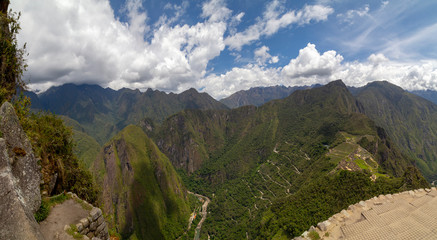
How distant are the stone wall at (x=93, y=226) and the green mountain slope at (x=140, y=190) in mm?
110745

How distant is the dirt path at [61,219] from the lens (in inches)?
398

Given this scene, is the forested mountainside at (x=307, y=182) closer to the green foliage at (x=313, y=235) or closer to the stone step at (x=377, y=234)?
the stone step at (x=377, y=234)

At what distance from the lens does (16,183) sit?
884 centimetres

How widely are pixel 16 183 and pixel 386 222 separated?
31869 millimetres

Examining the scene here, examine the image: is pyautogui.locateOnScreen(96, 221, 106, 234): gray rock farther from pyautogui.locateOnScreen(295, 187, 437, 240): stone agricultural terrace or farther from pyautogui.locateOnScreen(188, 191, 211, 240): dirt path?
pyautogui.locateOnScreen(188, 191, 211, 240): dirt path

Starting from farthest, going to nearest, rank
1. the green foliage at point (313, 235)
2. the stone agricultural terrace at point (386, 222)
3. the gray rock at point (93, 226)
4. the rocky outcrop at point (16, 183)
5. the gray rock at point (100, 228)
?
the green foliage at point (313, 235) < the stone agricultural terrace at point (386, 222) < the gray rock at point (100, 228) < the gray rock at point (93, 226) < the rocky outcrop at point (16, 183)

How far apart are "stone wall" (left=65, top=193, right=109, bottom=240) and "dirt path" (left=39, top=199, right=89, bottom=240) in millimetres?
449

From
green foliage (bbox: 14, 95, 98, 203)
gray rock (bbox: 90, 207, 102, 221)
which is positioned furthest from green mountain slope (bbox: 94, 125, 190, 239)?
gray rock (bbox: 90, 207, 102, 221)

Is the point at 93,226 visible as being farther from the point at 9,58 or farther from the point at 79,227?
the point at 9,58

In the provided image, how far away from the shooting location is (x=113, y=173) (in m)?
123

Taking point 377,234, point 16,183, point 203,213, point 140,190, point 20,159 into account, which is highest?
point 20,159

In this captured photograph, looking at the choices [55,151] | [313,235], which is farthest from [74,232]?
[313,235]

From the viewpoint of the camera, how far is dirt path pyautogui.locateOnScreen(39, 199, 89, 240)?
398 inches

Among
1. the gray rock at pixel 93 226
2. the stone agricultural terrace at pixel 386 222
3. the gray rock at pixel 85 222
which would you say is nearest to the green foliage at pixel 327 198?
the stone agricultural terrace at pixel 386 222
